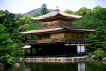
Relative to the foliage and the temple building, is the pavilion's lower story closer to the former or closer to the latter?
the temple building

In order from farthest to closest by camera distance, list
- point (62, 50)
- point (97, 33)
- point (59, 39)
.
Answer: point (97, 33) → point (62, 50) → point (59, 39)

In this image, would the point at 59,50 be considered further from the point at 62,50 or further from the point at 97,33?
the point at 97,33

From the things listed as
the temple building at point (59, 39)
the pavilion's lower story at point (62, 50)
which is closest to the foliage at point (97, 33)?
the temple building at point (59, 39)

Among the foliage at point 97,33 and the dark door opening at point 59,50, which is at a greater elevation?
the foliage at point 97,33

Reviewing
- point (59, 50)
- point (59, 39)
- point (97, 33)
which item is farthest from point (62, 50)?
point (97, 33)

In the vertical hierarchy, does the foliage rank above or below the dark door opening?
above

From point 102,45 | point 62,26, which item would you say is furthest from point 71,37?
point 102,45

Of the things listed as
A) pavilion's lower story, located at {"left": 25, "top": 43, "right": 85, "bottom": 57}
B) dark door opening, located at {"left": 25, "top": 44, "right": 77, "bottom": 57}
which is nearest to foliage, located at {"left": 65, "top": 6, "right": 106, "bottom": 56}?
pavilion's lower story, located at {"left": 25, "top": 43, "right": 85, "bottom": 57}

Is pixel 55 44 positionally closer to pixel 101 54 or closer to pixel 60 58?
pixel 60 58

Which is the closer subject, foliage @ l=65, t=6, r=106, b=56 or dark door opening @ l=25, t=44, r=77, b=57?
dark door opening @ l=25, t=44, r=77, b=57

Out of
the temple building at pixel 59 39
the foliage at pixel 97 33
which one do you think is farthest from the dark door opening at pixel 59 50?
the foliage at pixel 97 33

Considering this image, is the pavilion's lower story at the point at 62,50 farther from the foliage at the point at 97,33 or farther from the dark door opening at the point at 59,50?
the foliage at the point at 97,33

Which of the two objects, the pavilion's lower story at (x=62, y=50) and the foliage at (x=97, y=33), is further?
the foliage at (x=97, y=33)

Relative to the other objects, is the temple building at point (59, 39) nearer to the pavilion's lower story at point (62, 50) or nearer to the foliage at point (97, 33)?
the pavilion's lower story at point (62, 50)
